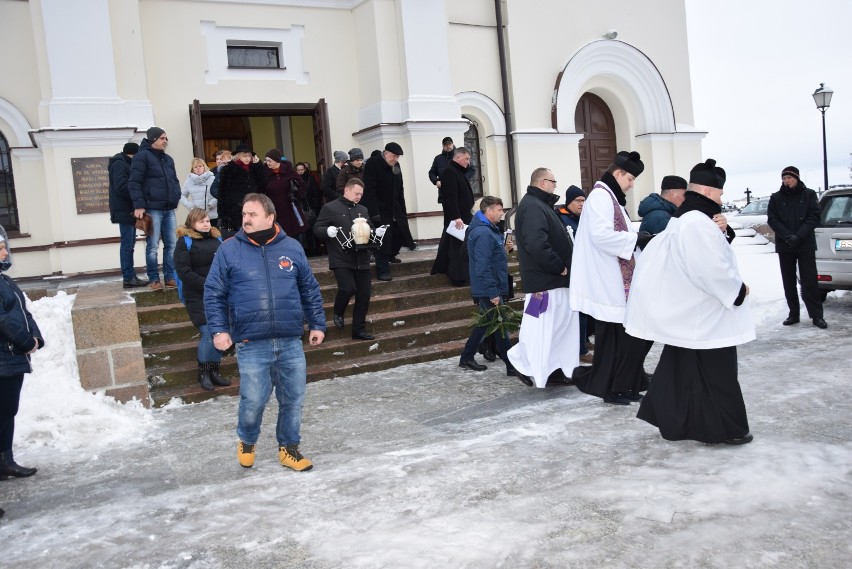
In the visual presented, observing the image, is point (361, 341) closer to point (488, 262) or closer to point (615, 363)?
point (488, 262)

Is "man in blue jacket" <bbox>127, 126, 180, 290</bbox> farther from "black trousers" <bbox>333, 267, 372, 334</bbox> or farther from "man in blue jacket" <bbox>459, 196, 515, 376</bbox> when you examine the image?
"man in blue jacket" <bbox>459, 196, 515, 376</bbox>

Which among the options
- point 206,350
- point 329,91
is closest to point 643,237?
point 206,350

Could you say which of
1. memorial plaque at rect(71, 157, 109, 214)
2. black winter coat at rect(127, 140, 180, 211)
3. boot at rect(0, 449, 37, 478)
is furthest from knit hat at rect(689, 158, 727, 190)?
memorial plaque at rect(71, 157, 109, 214)

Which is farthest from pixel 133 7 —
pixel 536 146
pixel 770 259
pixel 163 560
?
pixel 770 259

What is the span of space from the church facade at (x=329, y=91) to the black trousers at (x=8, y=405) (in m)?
5.49

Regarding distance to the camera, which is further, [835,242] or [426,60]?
[426,60]

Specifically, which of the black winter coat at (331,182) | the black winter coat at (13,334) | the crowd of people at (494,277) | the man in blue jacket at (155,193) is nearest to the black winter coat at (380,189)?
the crowd of people at (494,277)

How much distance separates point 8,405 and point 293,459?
203cm

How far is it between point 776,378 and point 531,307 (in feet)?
7.22

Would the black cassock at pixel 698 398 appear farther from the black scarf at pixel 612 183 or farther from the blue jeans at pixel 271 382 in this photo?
the blue jeans at pixel 271 382

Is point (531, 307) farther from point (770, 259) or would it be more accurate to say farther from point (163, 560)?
point (770, 259)

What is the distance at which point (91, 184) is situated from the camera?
10680 mm

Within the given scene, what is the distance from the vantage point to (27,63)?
1090cm

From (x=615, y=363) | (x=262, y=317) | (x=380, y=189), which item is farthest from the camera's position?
(x=380, y=189)
